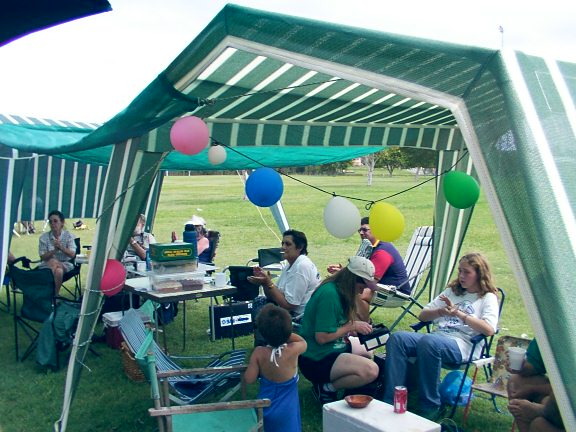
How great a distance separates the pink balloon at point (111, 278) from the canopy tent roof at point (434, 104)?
63 millimetres

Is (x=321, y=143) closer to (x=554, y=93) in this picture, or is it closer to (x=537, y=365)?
(x=537, y=365)

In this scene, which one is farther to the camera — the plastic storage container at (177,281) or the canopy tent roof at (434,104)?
the plastic storage container at (177,281)

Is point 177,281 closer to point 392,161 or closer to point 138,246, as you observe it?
point 138,246

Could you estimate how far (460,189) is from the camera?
4.46 meters

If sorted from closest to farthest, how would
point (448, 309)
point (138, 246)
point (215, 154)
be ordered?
point (448, 309) < point (215, 154) < point (138, 246)

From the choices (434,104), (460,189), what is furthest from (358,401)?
(460,189)

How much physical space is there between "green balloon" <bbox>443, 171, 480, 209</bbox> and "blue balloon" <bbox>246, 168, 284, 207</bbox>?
4.28 feet

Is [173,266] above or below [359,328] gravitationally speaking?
above

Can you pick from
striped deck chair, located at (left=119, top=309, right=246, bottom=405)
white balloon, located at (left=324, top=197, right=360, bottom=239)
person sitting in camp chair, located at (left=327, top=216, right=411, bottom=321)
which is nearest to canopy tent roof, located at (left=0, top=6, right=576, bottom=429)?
striped deck chair, located at (left=119, top=309, right=246, bottom=405)

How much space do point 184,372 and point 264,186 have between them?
1.79 m

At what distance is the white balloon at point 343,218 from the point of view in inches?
178

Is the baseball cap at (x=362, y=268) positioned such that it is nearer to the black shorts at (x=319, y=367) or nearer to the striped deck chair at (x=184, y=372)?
the black shorts at (x=319, y=367)

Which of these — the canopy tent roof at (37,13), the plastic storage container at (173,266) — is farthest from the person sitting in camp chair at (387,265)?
the canopy tent roof at (37,13)

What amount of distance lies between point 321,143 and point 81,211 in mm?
5273
